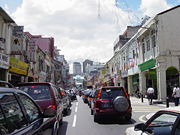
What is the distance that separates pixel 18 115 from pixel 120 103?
7.22 metres

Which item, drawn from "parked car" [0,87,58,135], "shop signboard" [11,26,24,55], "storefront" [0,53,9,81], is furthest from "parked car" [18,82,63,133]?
"shop signboard" [11,26,24,55]

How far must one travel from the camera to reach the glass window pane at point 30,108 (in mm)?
3934

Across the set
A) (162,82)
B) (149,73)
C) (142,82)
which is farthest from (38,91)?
(142,82)

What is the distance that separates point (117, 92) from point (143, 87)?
64.5 ft

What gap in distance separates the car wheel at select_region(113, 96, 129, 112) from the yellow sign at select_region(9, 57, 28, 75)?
12.9 metres

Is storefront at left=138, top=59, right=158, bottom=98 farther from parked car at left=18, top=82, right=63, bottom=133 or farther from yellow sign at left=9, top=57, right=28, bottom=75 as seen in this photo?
parked car at left=18, top=82, right=63, bottom=133

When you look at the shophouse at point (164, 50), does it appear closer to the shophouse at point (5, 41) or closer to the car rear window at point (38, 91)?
the shophouse at point (5, 41)

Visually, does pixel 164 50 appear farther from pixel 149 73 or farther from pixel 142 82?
pixel 142 82

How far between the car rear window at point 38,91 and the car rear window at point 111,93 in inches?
148

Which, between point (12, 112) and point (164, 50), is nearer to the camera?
point (12, 112)

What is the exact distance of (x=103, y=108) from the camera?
34.7 ft

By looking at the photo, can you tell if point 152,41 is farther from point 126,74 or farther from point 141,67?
point 126,74

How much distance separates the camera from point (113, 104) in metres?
10.3

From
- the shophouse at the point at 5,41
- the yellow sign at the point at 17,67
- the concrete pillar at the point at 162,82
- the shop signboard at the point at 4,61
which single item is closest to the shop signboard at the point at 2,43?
the shophouse at the point at 5,41
